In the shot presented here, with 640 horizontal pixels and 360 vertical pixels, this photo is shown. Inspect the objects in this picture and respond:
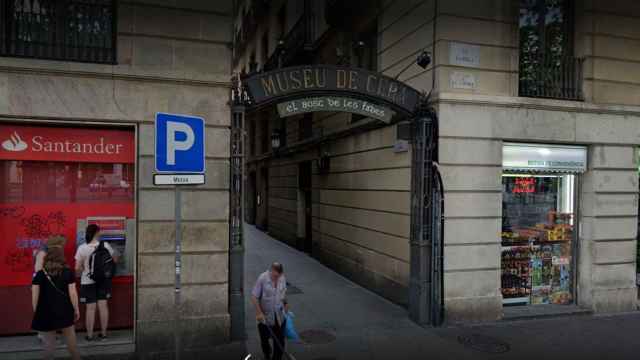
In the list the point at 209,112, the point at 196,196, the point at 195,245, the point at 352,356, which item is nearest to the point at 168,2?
the point at 209,112

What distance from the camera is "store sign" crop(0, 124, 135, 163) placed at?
21.9ft

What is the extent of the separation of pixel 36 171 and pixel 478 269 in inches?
304

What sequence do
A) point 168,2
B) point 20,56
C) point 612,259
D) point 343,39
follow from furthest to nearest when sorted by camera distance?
point 343,39, point 612,259, point 168,2, point 20,56

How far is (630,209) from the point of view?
9.42 metres

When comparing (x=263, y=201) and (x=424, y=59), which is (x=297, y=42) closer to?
(x=424, y=59)

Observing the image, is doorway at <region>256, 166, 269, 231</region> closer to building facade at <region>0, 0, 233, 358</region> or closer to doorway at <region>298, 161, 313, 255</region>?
doorway at <region>298, 161, 313, 255</region>

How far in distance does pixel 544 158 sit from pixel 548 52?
223 centimetres

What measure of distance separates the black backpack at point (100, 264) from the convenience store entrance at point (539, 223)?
7262mm

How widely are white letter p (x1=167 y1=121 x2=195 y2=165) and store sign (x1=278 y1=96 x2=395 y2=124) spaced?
253 cm

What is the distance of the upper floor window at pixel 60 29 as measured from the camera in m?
6.62

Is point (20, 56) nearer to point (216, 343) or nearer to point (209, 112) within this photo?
point (209, 112)

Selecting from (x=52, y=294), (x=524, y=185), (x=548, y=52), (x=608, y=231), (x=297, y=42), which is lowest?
(x=52, y=294)

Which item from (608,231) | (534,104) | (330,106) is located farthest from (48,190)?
(608,231)

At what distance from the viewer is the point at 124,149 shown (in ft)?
23.4
